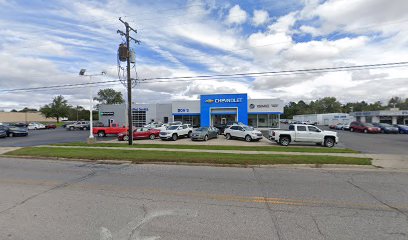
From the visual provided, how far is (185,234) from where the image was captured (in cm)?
380

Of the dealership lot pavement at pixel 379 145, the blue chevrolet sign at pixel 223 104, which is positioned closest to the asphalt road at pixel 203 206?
the dealership lot pavement at pixel 379 145

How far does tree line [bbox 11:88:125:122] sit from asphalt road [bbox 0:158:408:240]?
85.8 m

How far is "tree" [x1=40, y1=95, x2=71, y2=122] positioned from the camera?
268 ft

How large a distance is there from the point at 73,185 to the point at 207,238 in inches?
199

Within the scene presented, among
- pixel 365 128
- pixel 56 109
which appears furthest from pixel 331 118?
pixel 56 109

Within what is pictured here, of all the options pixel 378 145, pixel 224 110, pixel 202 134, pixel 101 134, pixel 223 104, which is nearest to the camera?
pixel 378 145

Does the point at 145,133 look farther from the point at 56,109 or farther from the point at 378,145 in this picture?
the point at 56,109

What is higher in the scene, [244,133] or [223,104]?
[223,104]

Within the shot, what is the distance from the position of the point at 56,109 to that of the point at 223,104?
66.3m

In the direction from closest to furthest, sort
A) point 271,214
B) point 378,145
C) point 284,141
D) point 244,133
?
point 271,214
point 378,145
point 284,141
point 244,133

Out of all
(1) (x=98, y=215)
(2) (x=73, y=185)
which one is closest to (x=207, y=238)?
(1) (x=98, y=215)

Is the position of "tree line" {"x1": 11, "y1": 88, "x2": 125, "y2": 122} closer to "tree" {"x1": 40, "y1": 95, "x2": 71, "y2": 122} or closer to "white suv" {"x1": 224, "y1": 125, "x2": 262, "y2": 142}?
"tree" {"x1": 40, "y1": 95, "x2": 71, "y2": 122}

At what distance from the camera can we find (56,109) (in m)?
81.8

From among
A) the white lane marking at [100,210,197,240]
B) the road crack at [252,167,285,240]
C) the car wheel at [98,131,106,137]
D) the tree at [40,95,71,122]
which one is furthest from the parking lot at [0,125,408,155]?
the tree at [40,95,71,122]
